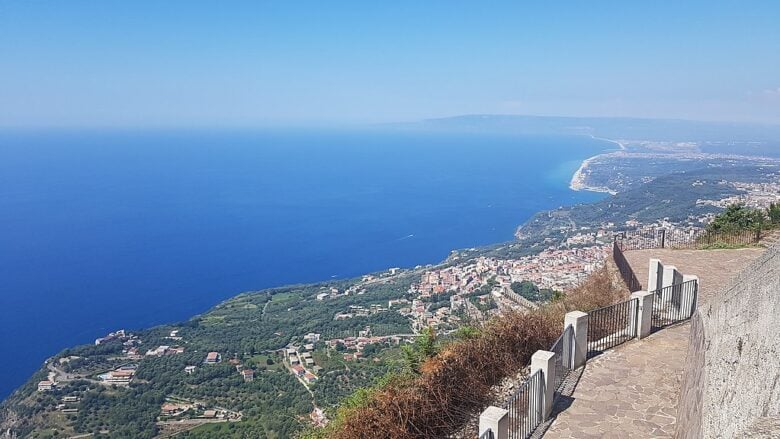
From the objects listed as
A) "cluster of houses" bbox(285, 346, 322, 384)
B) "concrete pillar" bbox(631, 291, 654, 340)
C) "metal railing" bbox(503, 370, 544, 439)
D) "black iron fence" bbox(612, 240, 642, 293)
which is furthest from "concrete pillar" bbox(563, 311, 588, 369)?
"cluster of houses" bbox(285, 346, 322, 384)

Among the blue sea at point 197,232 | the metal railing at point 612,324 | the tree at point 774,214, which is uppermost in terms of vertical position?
the tree at point 774,214

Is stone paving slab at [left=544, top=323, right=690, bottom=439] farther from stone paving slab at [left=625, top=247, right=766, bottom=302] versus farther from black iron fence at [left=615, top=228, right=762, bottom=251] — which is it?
black iron fence at [left=615, top=228, right=762, bottom=251]

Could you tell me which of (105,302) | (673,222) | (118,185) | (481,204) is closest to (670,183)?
Result: (673,222)

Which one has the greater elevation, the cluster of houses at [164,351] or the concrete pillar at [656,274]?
the concrete pillar at [656,274]

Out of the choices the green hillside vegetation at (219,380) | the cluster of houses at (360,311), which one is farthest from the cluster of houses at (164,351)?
the cluster of houses at (360,311)

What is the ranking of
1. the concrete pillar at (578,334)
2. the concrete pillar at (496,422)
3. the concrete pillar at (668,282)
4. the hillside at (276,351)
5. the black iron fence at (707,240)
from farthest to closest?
the hillside at (276,351) < the black iron fence at (707,240) < the concrete pillar at (668,282) < the concrete pillar at (578,334) < the concrete pillar at (496,422)

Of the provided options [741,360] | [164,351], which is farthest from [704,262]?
[164,351]

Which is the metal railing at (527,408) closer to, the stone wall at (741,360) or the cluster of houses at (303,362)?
the stone wall at (741,360)

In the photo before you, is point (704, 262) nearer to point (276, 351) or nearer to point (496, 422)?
point (496, 422)

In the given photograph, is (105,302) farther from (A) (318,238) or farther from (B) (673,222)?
(B) (673,222)
